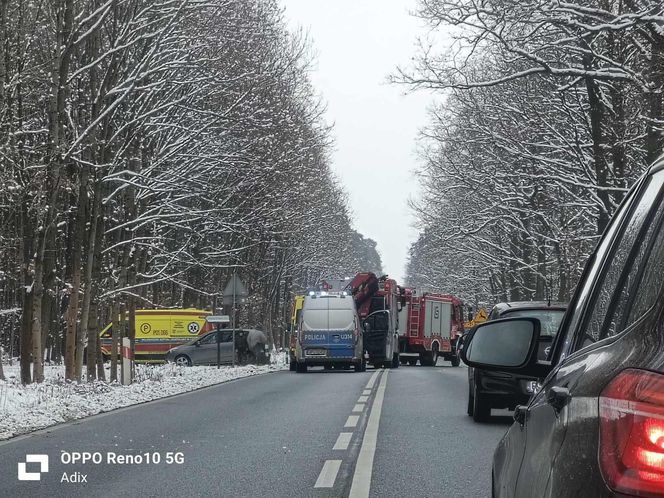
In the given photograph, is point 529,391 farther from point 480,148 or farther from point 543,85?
point 480,148

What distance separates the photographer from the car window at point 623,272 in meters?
2.37

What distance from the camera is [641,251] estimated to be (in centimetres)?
241

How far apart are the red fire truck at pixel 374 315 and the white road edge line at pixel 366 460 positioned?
2405 centimetres

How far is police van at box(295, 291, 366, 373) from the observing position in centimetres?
3522

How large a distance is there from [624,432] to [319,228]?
225 feet

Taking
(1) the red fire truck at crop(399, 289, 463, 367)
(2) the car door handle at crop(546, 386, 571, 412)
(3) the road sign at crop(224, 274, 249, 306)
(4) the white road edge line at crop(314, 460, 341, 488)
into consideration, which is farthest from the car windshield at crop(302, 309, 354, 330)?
(2) the car door handle at crop(546, 386, 571, 412)

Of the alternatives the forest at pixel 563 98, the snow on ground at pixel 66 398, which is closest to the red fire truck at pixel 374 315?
the forest at pixel 563 98

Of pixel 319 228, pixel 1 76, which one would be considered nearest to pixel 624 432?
pixel 1 76

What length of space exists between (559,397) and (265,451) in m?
8.55

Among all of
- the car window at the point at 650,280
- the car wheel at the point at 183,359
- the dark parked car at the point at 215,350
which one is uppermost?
the car window at the point at 650,280

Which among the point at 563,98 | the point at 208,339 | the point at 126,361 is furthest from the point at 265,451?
the point at 208,339

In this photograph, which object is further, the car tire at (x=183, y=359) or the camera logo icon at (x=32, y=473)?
the car tire at (x=183, y=359)

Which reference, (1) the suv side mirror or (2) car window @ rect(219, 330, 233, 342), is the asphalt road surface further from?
(2) car window @ rect(219, 330, 233, 342)

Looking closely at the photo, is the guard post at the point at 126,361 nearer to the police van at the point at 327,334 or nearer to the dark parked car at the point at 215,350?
the police van at the point at 327,334
